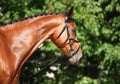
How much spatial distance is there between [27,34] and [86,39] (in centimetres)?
261

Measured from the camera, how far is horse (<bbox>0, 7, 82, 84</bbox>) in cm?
532

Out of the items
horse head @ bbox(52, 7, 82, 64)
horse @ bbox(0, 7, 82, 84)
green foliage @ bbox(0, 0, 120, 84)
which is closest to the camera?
horse @ bbox(0, 7, 82, 84)

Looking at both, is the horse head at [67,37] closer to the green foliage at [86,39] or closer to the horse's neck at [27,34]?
the horse's neck at [27,34]

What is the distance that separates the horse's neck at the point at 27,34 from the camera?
535 cm

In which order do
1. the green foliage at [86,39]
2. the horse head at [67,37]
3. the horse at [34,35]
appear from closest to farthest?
1. the horse at [34,35]
2. the horse head at [67,37]
3. the green foliage at [86,39]

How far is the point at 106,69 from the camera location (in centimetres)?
824

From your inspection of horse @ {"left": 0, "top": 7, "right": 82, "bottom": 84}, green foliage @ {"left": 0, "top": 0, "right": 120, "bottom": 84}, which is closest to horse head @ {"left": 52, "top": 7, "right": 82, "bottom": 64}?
horse @ {"left": 0, "top": 7, "right": 82, "bottom": 84}

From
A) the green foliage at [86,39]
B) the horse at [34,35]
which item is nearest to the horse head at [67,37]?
the horse at [34,35]

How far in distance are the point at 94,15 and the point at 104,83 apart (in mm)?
1627

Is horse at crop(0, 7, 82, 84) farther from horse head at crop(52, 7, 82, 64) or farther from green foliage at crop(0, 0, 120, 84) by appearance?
green foliage at crop(0, 0, 120, 84)

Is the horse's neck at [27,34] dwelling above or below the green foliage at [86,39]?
above

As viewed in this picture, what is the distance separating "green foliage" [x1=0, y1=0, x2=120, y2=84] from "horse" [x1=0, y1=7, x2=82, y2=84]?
2093 millimetres

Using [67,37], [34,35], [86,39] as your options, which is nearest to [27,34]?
[34,35]

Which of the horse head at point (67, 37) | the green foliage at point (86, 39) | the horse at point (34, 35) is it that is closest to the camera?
the horse at point (34, 35)
